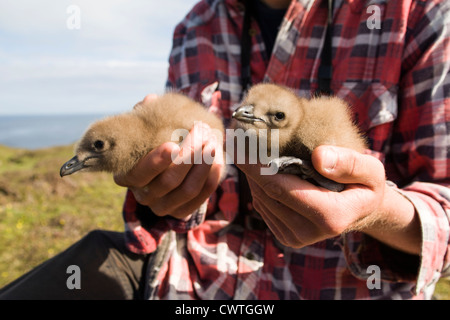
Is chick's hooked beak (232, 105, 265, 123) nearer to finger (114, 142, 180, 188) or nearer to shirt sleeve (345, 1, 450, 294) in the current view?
finger (114, 142, 180, 188)

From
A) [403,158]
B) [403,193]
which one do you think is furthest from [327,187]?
[403,158]

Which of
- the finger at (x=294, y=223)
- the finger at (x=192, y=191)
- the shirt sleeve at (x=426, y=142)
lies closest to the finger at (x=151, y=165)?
the finger at (x=192, y=191)

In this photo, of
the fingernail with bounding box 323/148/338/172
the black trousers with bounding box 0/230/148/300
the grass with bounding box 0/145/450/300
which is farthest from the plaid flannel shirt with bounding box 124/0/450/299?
the grass with bounding box 0/145/450/300

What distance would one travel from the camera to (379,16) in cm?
195

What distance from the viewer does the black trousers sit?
2.03 meters

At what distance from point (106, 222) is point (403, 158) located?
4.32 metres

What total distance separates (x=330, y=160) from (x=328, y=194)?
0.16m

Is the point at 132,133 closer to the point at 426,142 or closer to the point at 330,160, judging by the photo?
the point at 330,160

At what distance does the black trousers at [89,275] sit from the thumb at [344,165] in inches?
58.3

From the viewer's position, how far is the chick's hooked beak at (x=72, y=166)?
179 centimetres

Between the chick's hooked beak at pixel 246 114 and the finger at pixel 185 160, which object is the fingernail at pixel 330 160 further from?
the finger at pixel 185 160

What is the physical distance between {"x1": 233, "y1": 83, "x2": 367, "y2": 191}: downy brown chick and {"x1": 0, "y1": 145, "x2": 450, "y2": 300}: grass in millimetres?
2944

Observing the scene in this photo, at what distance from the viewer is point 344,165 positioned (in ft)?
4.14
